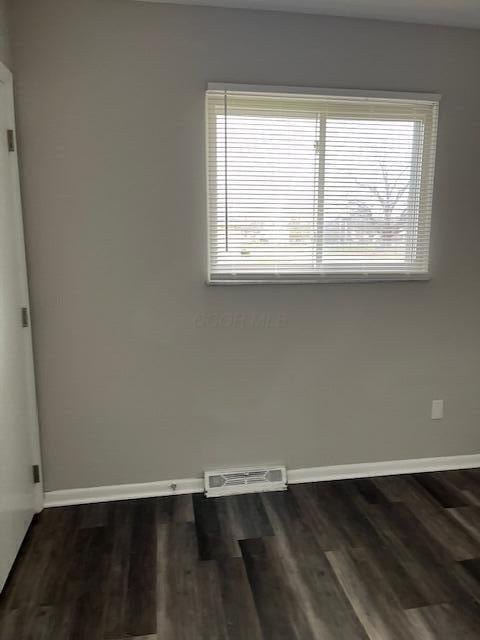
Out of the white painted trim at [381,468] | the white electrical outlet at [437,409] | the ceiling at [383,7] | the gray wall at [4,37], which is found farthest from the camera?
the white electrical outlet at [437,409]

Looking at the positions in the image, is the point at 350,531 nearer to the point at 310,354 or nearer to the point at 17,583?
the point at 310,354

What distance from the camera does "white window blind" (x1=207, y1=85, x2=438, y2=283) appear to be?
100.0 inches

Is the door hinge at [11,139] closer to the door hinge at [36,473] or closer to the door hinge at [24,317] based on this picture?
the door hinge at [24,317]

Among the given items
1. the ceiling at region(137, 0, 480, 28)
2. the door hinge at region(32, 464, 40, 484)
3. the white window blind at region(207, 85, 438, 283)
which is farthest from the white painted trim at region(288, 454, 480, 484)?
the ceiling at region(137, 0, 480, 28)

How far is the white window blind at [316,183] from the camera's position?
8.33 feet

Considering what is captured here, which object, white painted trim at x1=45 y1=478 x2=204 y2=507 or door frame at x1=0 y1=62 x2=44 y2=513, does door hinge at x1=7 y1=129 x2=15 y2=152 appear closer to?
door frame at x1=0 y1=62 x2=44 y2=513

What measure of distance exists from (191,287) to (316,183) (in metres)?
0.91

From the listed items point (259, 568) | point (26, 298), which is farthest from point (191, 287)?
point (259, 568)

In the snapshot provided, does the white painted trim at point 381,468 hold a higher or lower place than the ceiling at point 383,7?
lower

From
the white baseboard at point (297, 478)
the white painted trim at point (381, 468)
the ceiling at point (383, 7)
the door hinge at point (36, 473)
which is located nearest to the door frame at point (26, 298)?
the door hinge at point (36, 473)

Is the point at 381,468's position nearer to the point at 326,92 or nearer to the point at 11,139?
the point at 326,92

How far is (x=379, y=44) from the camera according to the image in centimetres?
259

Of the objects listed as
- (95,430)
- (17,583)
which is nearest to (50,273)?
(95,430)

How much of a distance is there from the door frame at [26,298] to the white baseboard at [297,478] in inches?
6.7
